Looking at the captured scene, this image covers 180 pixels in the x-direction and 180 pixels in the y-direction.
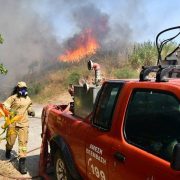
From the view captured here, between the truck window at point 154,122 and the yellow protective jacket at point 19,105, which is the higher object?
the truck window at point 154,122

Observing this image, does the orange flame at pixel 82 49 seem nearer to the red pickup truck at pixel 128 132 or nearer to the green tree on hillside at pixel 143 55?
the green tree on hillside at pixel 143 55

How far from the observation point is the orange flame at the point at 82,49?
27.2 metres

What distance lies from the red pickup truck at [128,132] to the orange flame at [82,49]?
21.9 m

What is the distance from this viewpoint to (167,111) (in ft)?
11.6

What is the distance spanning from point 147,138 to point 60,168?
2.41m

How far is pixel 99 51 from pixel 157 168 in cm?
2480

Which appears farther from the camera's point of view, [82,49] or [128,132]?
[82,49]

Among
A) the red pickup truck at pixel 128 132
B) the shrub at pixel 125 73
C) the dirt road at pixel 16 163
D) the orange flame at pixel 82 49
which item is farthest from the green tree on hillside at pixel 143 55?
the red pickup truck at pixel 128 132

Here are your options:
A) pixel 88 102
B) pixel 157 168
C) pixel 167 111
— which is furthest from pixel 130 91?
pixel 88 102

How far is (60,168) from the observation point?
5.75 meters

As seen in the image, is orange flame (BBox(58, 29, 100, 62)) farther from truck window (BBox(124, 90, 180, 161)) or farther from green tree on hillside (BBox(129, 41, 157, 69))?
truck window (BBox(124, 90, 180, 161))

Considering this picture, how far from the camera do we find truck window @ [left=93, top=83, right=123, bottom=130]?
4277 millimetres

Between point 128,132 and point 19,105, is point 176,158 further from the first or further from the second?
point 19,105

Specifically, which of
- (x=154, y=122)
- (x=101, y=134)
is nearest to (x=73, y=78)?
(x=101, y=134)
